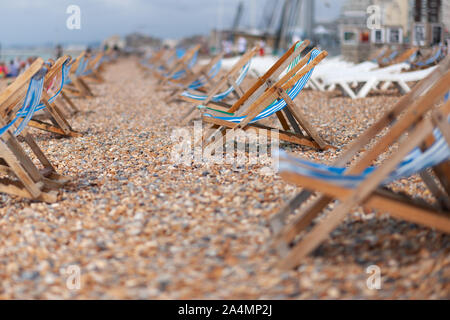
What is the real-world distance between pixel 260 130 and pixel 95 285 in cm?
221

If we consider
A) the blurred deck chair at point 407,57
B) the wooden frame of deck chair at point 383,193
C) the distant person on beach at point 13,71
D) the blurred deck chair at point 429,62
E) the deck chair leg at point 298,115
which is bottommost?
the distant person on beach at point 13,71

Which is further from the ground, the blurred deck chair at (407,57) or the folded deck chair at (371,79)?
the folded deck chair at (371,79)

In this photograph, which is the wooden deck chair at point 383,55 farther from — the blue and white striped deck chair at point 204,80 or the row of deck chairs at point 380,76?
the blue and white striped deck chair at point 204,80

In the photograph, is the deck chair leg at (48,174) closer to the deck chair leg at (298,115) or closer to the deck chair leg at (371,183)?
the deck chair leg at (298,115)

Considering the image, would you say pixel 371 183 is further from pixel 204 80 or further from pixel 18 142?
pixel 204 80

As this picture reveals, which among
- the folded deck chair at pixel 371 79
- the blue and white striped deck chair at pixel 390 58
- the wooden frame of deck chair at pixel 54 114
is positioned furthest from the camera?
the blue and white striped deck chair at pixel 390 58

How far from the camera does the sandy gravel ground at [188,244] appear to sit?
6.32 feet

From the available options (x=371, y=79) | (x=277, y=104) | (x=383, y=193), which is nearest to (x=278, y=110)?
(x=277, y=104)

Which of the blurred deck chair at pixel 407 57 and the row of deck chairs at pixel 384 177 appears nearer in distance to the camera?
the row of deck chairs at pixel 384 177

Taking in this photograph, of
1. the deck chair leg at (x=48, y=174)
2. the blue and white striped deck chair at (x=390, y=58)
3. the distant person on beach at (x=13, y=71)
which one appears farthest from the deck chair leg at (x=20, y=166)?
the distant person on beach at (x=13, y=71)

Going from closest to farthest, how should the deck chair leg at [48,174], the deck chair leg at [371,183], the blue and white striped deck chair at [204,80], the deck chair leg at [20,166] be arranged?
1. the deck chair leg at [371,183]
2. the deck chair leg at [20,166]
3. the deck chair leg at [48,174]
4. the blue and white striped deck chair at [204,80]

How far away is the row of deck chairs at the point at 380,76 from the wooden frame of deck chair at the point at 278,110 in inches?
116

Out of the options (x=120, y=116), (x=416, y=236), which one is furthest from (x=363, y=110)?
(x=416, y=236)
